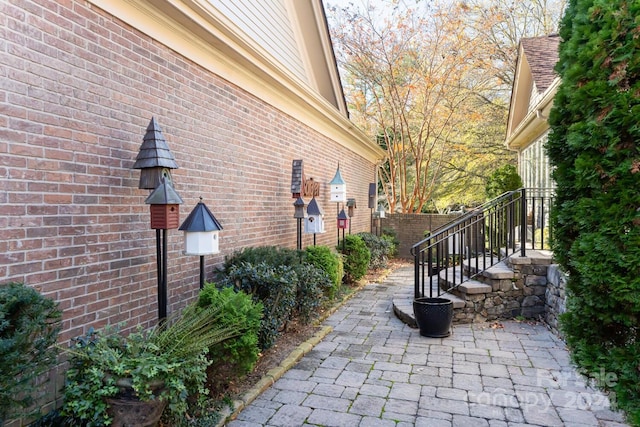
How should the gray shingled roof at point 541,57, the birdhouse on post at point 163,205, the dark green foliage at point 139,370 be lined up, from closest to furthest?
1. the dark green foliage at point 139,370
2. the birdhouse on post at point 163,205
3. the gray shingled roof at point 541,57

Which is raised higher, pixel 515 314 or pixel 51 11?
pixel 51 11

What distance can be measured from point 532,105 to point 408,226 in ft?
17.8

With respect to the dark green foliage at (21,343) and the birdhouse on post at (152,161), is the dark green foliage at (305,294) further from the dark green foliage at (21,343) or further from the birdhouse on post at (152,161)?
the dark green foliage at (21,343)

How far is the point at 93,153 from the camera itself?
3.01 m

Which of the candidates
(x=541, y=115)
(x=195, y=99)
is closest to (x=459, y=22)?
(x=541, y=115)

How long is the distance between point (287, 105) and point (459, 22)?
8747mm

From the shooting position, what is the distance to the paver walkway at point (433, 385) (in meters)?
3.11

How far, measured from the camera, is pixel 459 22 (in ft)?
41.8

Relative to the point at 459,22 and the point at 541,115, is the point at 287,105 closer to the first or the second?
the point at 541,115

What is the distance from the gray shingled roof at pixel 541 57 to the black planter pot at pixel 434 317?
5.64m

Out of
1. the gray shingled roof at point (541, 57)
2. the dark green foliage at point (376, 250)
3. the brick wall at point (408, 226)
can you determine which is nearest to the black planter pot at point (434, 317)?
the dark green foliage at point (376, 250)

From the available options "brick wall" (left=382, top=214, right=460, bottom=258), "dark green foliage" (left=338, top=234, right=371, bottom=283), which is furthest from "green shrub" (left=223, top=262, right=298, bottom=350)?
"brick wall" (left=382, top=214, right=460, bottom=258)

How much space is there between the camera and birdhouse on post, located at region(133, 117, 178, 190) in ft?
10.4

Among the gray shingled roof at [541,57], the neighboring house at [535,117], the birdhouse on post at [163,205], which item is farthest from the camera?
the gray shingled roof at [541,57]
